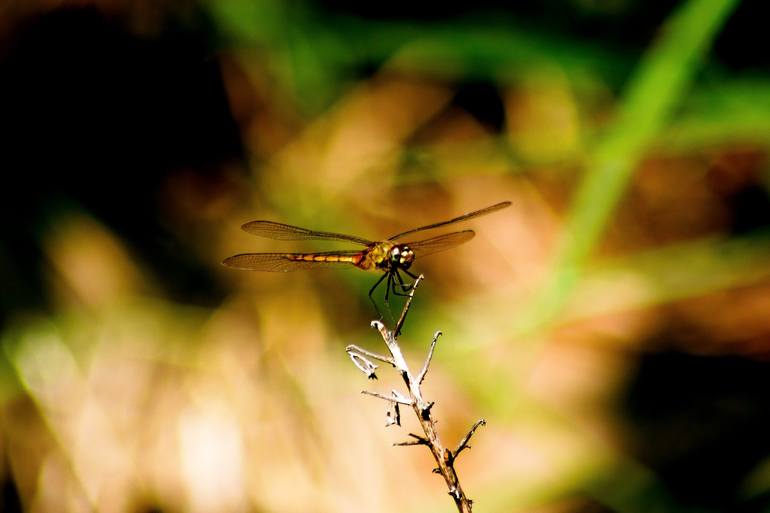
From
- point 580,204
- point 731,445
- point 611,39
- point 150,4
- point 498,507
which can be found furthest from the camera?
point 150,4

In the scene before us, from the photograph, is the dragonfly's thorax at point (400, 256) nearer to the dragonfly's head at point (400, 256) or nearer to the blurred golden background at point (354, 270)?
the dragonfly's head at point (400, 256)

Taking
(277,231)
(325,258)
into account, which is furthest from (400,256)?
(277,231)

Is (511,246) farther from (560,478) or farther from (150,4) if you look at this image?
(150,4)

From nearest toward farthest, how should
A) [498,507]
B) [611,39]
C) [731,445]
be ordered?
[498,507], [731,445], [611,39]

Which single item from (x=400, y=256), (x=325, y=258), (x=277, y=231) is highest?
(x=277, y=231)

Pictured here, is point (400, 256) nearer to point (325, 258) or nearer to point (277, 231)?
point (325, 258)

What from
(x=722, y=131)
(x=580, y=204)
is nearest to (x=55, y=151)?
(x=580, y=204)
